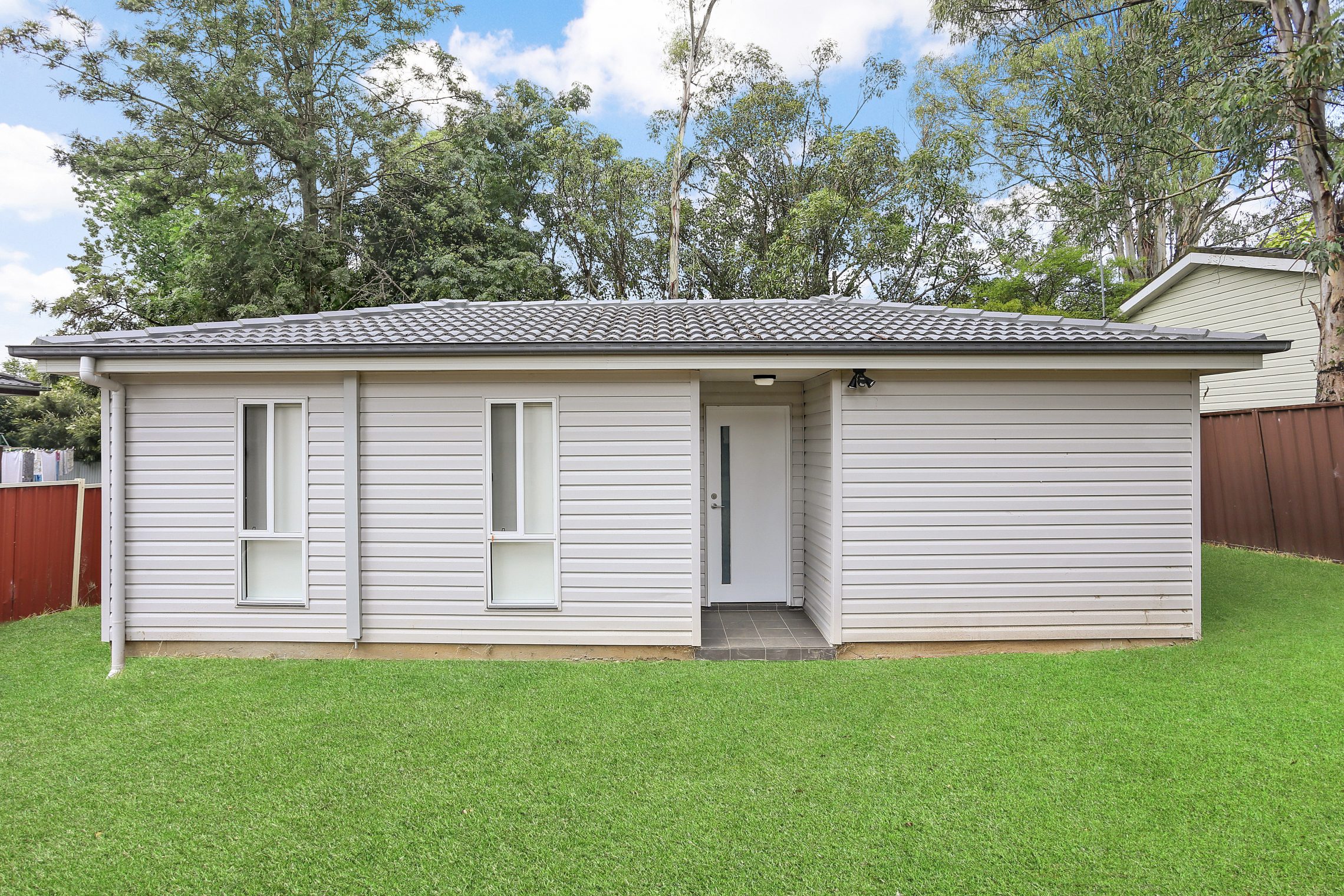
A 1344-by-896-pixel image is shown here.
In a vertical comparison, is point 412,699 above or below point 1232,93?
below

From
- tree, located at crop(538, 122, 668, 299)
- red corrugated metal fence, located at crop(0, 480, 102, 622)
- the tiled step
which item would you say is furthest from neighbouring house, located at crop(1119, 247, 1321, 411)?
red corrugated metal fence, located at crop(0, 480, 102, 622)

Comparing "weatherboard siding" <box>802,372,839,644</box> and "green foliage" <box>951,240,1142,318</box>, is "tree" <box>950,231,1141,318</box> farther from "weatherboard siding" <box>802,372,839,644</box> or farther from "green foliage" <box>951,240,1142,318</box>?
"weatherboard siding" <box>802,372,839,644</box>

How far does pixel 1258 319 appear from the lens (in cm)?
1107

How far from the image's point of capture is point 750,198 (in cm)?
1889

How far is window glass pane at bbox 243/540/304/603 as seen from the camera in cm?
558

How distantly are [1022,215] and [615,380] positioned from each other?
59.2 feet

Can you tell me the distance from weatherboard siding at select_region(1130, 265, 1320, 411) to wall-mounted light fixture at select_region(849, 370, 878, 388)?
7454 millimetres

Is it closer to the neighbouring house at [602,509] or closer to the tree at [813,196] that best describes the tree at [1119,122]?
the tree at [813,196]

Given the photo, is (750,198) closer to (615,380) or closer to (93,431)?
(615,380)

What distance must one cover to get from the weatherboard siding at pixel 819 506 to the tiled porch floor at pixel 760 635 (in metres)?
0.13

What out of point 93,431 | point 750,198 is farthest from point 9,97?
point 750,198

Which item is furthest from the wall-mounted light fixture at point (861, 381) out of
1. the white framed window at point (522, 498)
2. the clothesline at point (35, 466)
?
the clothesline at point (35, 466)

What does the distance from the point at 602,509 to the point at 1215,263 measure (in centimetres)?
1219

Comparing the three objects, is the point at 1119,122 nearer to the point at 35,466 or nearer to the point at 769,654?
the point at 769,654
